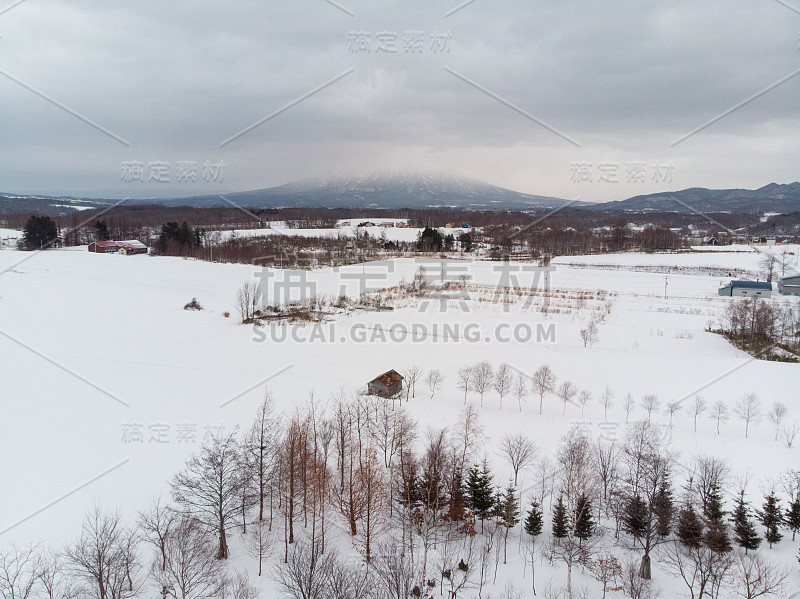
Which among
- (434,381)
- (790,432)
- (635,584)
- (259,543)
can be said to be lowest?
(635,584)

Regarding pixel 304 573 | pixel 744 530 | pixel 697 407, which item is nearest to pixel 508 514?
pixel 304 573

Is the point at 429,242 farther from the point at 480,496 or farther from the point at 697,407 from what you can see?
the point at 480,496

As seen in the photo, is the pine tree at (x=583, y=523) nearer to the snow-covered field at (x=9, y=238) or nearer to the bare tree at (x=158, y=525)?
the bare tree at (x=158, y=525)

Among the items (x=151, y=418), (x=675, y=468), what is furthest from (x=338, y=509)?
(x=675, y=468)

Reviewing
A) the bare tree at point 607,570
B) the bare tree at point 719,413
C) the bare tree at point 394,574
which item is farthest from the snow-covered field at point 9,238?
the bare tree at point 719,413

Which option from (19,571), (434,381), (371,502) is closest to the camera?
(19,571)

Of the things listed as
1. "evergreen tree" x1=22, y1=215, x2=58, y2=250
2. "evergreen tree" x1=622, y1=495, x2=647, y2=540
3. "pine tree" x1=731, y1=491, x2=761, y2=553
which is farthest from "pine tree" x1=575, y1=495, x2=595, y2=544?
"evergreen tree" x1=22, y1=215, x2=58, y2=250
